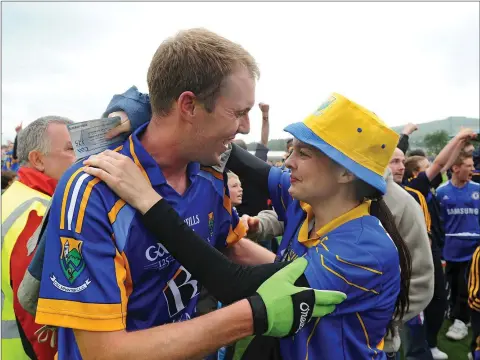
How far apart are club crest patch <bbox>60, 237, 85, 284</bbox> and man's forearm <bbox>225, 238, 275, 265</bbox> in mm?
1102

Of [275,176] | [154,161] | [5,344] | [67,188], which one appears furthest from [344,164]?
[5,344]

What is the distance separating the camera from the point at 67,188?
4.98 ft

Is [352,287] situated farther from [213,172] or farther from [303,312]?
[213,172]

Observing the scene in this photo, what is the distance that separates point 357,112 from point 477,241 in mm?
5583

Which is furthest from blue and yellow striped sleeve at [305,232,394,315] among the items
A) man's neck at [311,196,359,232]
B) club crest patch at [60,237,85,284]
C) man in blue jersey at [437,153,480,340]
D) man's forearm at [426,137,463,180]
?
man in blue jersey at [437,153,480,340]

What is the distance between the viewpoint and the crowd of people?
1.46m

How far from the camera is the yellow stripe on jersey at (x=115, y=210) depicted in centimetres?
154

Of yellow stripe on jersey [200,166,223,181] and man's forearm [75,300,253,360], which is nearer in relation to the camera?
man's forearm [75,300,253,360]

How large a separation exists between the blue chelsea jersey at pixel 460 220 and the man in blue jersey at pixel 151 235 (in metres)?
5.36

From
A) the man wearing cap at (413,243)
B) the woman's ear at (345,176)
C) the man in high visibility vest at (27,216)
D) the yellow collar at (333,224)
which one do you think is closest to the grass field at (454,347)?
the man wearing cap at (413,243)

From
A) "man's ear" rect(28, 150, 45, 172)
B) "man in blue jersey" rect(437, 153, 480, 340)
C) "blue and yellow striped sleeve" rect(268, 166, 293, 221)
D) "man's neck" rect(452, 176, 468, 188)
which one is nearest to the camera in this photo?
"blue and yellow striped sleeve" rect(268, 166, 293, 221)

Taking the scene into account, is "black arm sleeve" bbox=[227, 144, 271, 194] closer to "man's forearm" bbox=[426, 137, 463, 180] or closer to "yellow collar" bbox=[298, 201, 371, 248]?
"yellow collar" bbox=[298, 201, 371, 248]

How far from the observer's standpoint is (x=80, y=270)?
145 cm

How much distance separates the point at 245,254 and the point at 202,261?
85 centimetres
